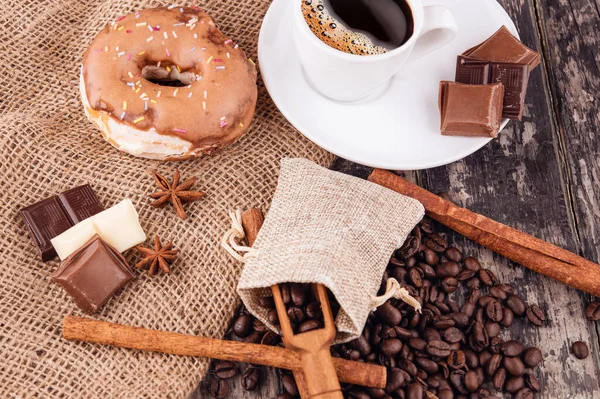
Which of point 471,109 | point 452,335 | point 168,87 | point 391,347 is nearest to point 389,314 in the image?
point 391,347

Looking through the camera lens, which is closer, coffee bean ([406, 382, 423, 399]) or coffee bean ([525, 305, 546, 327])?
coffee bean ([406, 382, 423, 399])

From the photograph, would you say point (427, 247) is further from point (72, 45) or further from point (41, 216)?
point (72, 45)

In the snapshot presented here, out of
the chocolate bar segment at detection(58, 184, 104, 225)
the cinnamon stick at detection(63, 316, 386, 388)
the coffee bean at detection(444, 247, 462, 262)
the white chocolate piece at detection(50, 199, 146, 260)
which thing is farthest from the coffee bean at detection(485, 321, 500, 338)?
the chocolate bar segment at detection(58, 184, 104, 225)

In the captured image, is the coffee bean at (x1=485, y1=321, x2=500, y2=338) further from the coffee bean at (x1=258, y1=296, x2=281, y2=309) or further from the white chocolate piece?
the white chocolate piece

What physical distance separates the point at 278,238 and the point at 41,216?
0.70 metres

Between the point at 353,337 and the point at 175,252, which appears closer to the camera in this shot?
the point at 353,337

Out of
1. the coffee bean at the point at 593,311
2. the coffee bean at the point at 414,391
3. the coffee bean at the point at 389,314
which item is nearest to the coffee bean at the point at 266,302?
the coffee bean at the point at 389,314

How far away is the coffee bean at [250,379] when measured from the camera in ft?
5.91

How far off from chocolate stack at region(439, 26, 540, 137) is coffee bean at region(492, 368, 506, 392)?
715mm

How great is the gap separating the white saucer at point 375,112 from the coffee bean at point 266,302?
476mm

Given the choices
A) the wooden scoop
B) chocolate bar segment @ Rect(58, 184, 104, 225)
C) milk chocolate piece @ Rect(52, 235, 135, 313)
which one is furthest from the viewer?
chocolate bar segment @ Rect(58, 184, 104, 225)

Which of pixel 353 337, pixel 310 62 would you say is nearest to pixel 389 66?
pixel 310 62

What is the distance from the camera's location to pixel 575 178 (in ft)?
7.05

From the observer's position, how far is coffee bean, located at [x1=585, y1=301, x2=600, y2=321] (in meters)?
1.93
